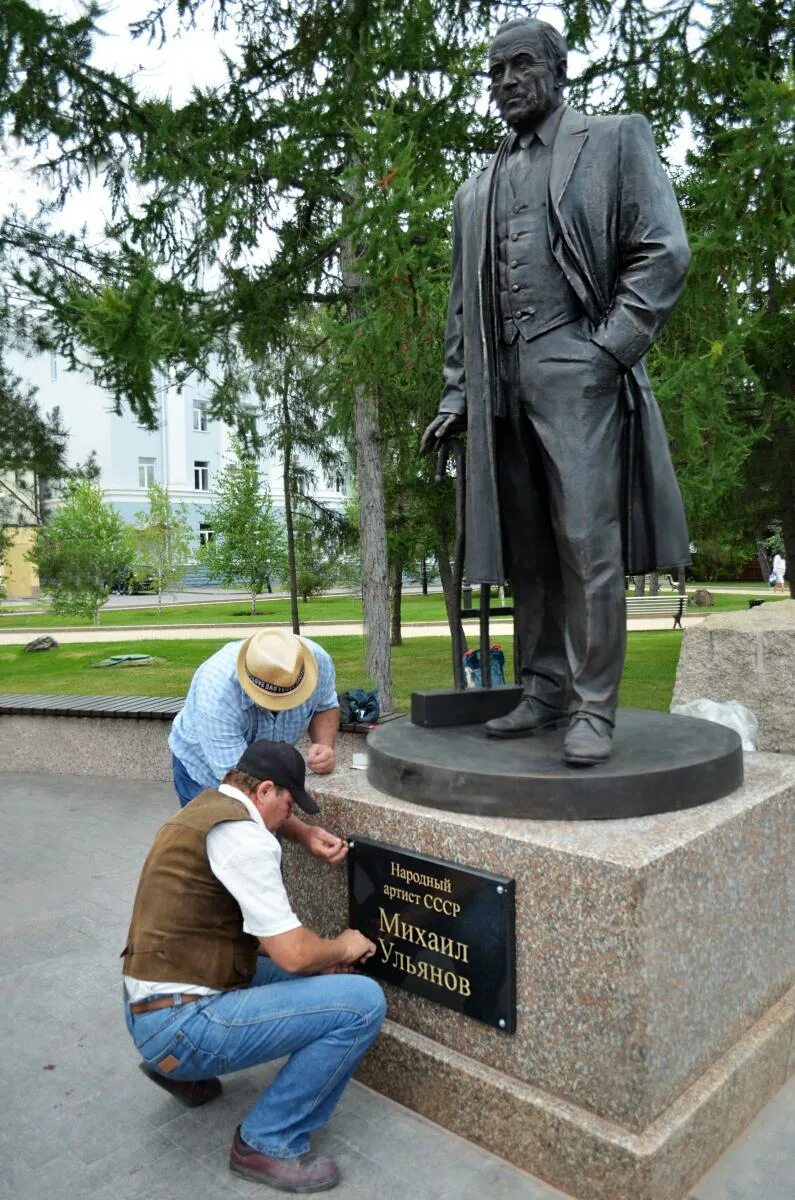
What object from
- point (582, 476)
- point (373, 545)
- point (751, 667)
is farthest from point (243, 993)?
point (373, 545)

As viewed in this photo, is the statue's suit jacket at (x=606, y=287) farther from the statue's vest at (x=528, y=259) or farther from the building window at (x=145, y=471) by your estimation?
the building window at (x=145, y=471)

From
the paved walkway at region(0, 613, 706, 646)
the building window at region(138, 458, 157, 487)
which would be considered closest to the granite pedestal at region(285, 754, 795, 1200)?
the paved walkway at region(0, 613, 706, 646)

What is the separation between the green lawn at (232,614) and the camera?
2859cm

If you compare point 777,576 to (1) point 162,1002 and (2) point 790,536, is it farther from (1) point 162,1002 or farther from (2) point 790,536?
(1) point 162,1002

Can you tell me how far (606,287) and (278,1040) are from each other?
247 centimetres

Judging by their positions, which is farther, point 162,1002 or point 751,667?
point 751,667

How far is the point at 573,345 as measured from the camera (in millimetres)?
3047

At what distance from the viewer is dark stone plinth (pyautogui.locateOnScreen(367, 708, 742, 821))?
2816 millimetres

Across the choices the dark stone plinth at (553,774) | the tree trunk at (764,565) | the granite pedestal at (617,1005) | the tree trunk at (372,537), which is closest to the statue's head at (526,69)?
the dark stone plinth at (553,774)

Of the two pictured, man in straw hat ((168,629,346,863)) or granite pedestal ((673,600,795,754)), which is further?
granite pedestal ((673,600,795,754))

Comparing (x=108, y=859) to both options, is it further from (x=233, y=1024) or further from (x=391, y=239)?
(x=391, y=239)

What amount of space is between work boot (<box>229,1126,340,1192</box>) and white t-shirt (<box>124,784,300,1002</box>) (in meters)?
0.49

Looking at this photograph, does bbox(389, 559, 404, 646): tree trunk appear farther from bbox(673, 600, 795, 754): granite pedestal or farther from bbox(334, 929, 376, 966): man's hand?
bbox(334, 929, 376, 966): man's hand

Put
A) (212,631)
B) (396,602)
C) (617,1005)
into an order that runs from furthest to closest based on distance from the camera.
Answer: (212,631) → (396,602) → (617,1005)
